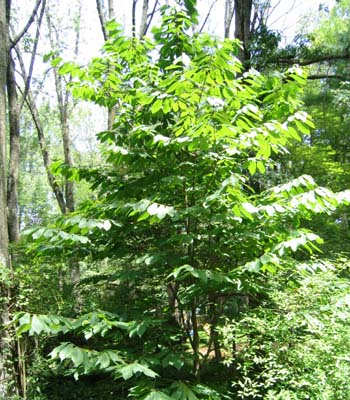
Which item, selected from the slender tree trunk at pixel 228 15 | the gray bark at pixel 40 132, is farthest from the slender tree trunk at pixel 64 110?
the slender tree trunk at pixel 228 15

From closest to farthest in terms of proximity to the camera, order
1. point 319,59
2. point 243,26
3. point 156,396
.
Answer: point 156,396
point 243,26
point 319,59

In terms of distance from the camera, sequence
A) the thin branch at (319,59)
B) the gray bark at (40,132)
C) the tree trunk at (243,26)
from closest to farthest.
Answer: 1. the tree trunk at (243,26)
2. the thin branch at (319,59)
3. the gray bark at (40,132)

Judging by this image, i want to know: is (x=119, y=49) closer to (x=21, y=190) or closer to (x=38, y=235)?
(x=38, y=235)

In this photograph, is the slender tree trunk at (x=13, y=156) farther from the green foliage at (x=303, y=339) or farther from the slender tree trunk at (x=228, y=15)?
the green foliage at (x=303, y=339)

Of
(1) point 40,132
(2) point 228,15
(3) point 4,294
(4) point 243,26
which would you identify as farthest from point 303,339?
(2) point 228,15

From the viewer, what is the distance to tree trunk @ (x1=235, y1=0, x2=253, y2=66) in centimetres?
663

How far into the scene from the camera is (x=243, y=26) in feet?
22.0

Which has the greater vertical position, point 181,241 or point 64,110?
point 64,110

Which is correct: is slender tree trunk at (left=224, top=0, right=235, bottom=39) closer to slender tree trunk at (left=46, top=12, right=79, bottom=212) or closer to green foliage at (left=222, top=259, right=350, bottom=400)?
slender tree trunk at (left=46, top=12, right=79, bottom=212)

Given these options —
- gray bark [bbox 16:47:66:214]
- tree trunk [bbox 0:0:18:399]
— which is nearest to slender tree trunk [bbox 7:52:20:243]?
gray bark [bbox 16:47:66:214]

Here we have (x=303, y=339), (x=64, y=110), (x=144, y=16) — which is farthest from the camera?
(x=64, y=110)

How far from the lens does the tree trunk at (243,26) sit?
6.63 metres

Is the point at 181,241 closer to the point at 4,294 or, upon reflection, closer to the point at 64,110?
the point at 4,294

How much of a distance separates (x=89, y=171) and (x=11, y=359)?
194 centimetres
